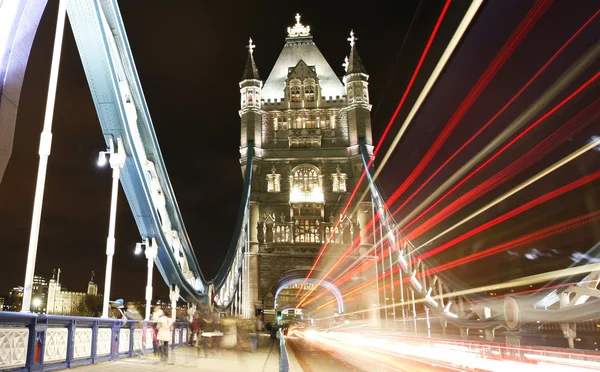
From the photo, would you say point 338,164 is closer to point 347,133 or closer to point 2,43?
point 347,133

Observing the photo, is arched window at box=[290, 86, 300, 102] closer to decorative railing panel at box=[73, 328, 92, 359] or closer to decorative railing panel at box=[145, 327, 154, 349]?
decorative railing panel at box=[145, 327, 154, 349]

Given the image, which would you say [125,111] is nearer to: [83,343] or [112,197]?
[112,197]

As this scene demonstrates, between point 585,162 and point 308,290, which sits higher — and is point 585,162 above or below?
above

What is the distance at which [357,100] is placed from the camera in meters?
47.3

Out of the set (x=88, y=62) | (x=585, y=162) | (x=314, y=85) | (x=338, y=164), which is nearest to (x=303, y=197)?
(x=338, y=164)

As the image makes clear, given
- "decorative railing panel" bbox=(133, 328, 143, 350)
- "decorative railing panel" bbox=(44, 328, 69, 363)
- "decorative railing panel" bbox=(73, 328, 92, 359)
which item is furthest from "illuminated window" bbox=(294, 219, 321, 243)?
"decorative railing panel" bbox=(44, 328, 69, 363)

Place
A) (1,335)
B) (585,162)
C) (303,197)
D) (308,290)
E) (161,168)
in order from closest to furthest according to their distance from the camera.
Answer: (1,335), (161,168), (585,162), (303,197), (308,290)

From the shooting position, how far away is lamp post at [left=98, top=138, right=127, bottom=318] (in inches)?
445

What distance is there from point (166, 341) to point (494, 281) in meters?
50.5

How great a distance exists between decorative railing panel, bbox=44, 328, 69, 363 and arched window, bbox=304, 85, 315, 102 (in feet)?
135

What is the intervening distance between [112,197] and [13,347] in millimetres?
5767

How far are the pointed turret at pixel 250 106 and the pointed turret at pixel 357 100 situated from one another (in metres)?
8.59

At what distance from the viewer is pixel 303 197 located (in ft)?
142

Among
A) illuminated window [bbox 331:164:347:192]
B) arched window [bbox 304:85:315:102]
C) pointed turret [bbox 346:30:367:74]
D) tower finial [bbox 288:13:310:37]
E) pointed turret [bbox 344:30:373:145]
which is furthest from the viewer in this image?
tower finial [bbox 288:13:310:37]
